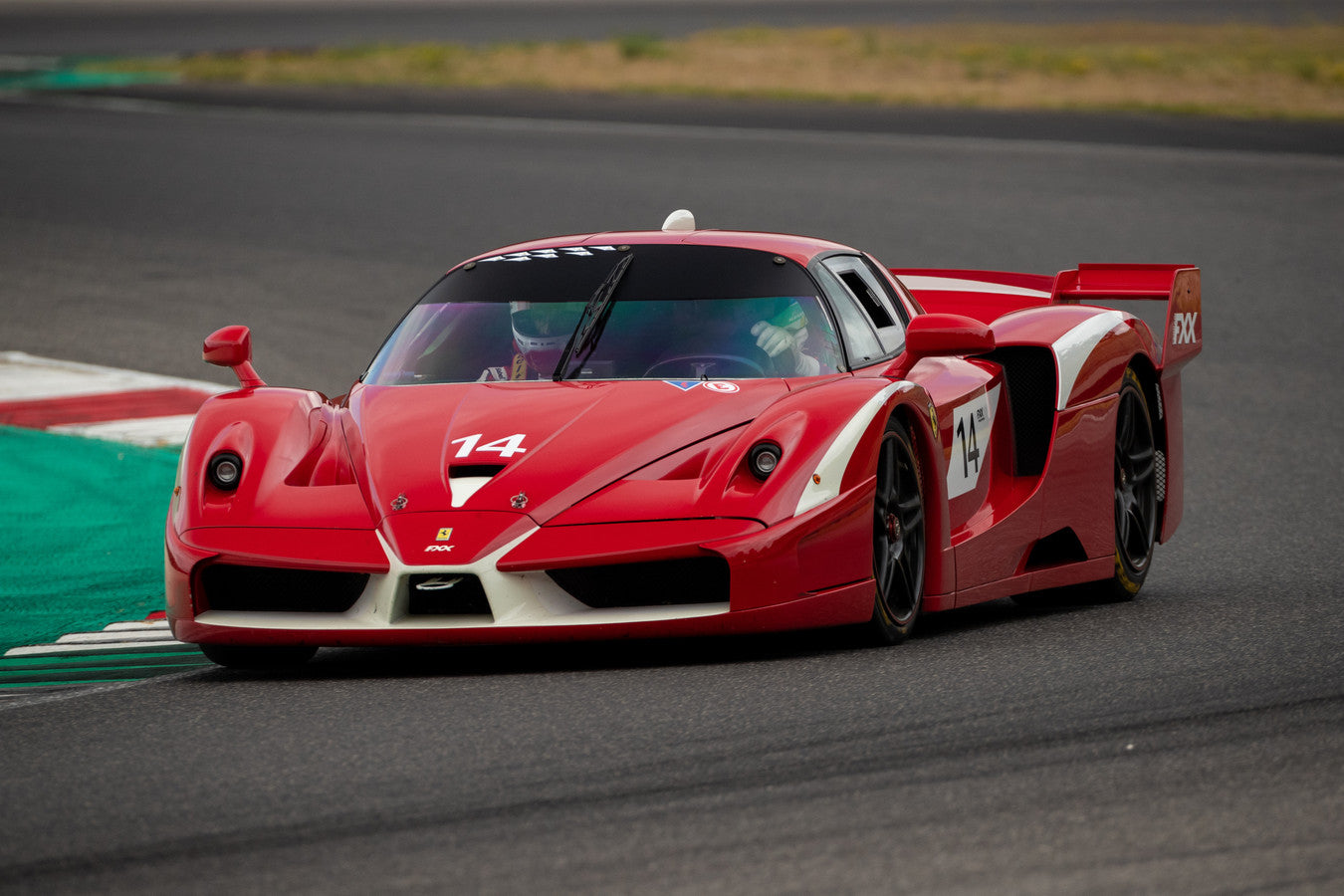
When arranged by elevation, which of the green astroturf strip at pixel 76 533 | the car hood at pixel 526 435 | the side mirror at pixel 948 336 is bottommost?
the green astroturf strip at pixel 76 533

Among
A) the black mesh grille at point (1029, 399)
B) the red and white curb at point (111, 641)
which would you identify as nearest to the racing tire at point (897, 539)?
the black mesh grille at point (1029, 399)

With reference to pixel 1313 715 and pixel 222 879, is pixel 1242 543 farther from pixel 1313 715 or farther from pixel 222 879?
pixel 222 879

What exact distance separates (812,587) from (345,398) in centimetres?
182

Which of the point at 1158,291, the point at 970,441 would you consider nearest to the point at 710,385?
the point at 970,441

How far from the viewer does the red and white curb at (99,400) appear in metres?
10.8

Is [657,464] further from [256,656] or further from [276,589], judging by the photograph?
[256,656]

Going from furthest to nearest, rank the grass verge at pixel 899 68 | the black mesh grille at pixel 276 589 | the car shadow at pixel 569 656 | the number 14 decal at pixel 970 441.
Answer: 1. the grass verge at pixel 899 68
2. the number 14 decal at pixel 970 441
3. the car shadow at pixel 569 656
4. the black mesh grille at pixel 276 589

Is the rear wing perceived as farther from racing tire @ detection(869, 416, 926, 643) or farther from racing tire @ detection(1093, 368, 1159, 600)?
racing tire @ detection(869, 416, 926, 643)

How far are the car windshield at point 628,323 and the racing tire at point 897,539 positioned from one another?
45cm

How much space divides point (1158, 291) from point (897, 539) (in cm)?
250

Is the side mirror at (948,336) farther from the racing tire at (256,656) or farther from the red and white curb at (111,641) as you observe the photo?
the red and white curb at (111,641)

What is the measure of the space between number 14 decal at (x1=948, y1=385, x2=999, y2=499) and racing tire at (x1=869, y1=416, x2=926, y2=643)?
31 cm

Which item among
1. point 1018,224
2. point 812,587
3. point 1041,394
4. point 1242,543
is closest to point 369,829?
point 812,587

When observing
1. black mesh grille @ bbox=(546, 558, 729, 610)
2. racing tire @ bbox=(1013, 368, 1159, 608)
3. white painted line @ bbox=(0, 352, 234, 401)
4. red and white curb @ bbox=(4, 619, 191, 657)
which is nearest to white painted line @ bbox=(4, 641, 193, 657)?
red and white curb @ bbox=(4, 619, 191, 657)
